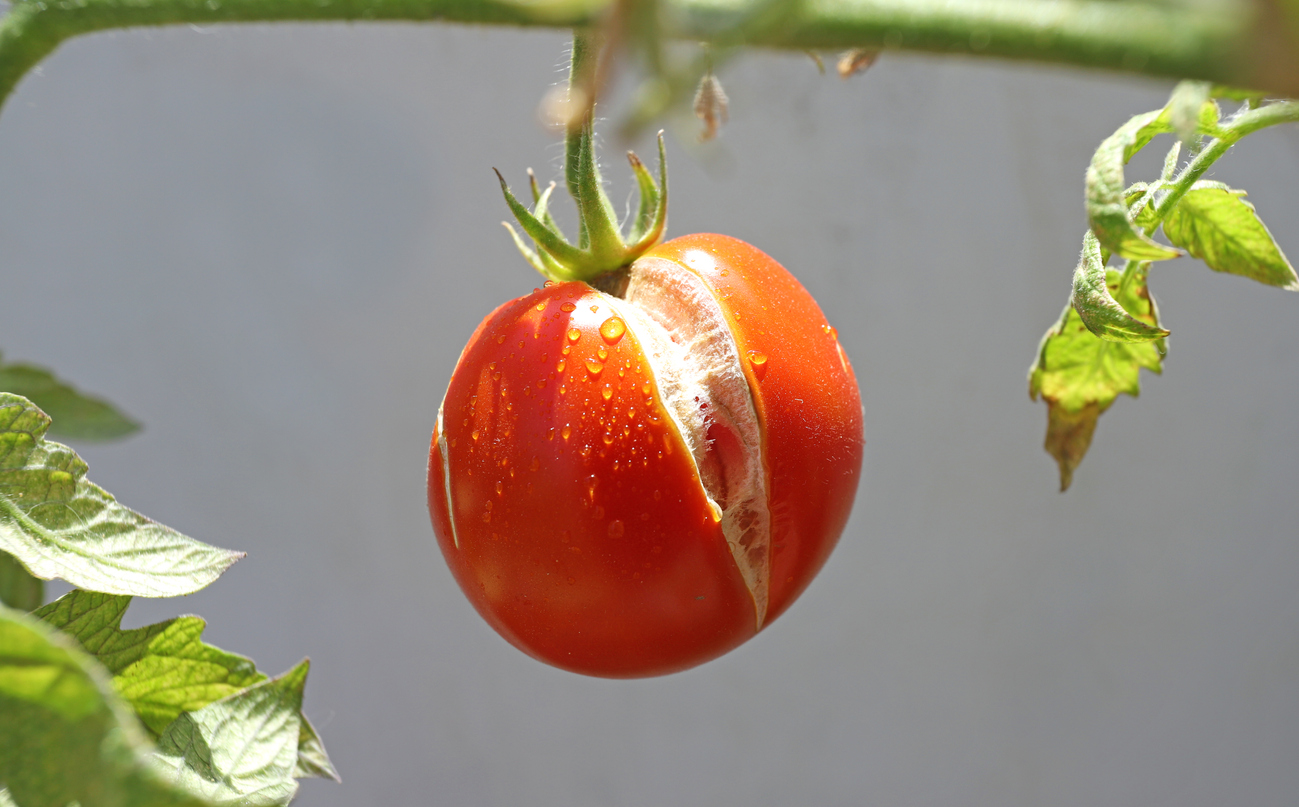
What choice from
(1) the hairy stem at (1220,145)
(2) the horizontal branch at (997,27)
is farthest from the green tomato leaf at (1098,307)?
(2) the horizontal branch at (997,27)

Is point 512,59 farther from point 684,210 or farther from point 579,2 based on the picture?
point 579,2

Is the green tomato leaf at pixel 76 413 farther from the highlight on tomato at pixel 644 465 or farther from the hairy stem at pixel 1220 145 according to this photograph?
the hairy stem at pixel 1220 145

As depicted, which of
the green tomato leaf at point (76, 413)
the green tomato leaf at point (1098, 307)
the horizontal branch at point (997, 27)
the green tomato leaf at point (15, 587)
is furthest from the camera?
the green tomato leaf at point (76, 413)

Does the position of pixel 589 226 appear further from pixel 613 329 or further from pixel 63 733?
pixel 63 733

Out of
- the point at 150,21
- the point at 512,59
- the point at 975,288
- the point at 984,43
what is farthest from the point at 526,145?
the point at 984,43

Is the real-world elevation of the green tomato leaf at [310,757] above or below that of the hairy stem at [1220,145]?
below

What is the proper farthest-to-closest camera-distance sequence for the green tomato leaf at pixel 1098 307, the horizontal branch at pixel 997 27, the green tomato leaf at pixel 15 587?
the green tomato leaf at pixel 15 587
the green tomato leaf at pixel 1098 307
the horizontal branch at pixel 997 27

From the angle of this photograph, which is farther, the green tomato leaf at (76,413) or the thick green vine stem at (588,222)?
the green tomato leaf at (76,413)

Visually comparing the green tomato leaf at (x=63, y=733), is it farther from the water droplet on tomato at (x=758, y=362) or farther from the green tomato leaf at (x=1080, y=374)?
the green tomato leaf at (x=1080, y=374)

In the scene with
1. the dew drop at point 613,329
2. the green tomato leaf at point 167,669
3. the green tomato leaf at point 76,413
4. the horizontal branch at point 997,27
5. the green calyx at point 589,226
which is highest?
the green calyx at point 589,226
